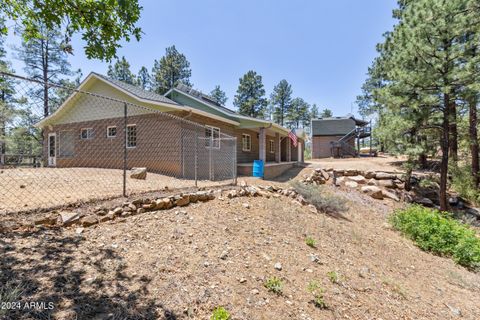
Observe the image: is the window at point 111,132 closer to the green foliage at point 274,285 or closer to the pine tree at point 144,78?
the green foliage at point 274,285

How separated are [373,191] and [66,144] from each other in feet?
52.6

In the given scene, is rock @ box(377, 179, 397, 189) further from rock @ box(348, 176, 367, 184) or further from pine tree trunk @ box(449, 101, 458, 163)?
pine tree trunk @ box(449, 101, 458, 163)

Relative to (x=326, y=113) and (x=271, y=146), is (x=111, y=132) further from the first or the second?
(x=326, y=113)

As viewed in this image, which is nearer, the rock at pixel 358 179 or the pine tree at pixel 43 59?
the rock at pixel 358 179

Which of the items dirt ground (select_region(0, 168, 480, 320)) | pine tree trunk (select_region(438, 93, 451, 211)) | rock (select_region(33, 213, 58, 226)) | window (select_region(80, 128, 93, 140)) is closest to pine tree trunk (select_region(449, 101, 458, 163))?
pine tree trunk (select_region(438, 93, 451, 211))

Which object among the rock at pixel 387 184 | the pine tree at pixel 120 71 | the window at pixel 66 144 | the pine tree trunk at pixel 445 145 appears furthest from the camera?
the pine tree at pixel 120 71

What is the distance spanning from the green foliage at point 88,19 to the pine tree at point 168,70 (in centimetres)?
2606

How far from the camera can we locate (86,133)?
1220 cm

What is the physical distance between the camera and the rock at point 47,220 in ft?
9.95

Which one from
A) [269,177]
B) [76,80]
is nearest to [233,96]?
[76,80]

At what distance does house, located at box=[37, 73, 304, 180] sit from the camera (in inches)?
371

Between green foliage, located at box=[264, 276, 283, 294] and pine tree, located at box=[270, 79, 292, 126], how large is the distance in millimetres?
38459

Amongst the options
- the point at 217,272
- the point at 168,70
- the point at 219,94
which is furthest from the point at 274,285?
the point at 219,94

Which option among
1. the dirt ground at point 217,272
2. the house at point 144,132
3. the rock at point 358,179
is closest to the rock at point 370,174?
the rock at point 358,179
